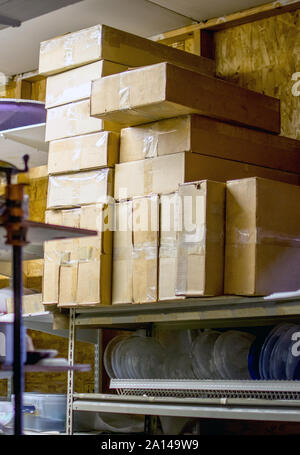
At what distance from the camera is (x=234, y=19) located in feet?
12.4

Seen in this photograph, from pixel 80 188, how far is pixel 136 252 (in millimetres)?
403

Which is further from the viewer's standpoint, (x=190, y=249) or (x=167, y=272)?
(x=167, y=272)

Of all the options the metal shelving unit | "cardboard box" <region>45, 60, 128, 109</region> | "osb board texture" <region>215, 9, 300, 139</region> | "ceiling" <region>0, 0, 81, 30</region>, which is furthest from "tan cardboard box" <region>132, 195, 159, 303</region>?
"ceiling" <region>0, 0, 81, 30</region>

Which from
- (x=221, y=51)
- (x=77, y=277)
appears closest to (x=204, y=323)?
(x=77, y=277)

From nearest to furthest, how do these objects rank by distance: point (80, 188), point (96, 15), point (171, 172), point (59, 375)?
point (171, 172)
point (80, 188)
point (96, 15)
point (59, 375)

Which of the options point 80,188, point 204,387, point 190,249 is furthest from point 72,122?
point 204,387

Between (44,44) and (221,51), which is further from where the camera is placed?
Answer: (221,51)

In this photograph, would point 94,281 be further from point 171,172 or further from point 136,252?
point 171,172

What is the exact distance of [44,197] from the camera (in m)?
4.52

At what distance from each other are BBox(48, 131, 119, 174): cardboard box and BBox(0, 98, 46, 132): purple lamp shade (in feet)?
1.34

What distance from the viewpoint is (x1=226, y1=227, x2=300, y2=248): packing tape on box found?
8.86ft
